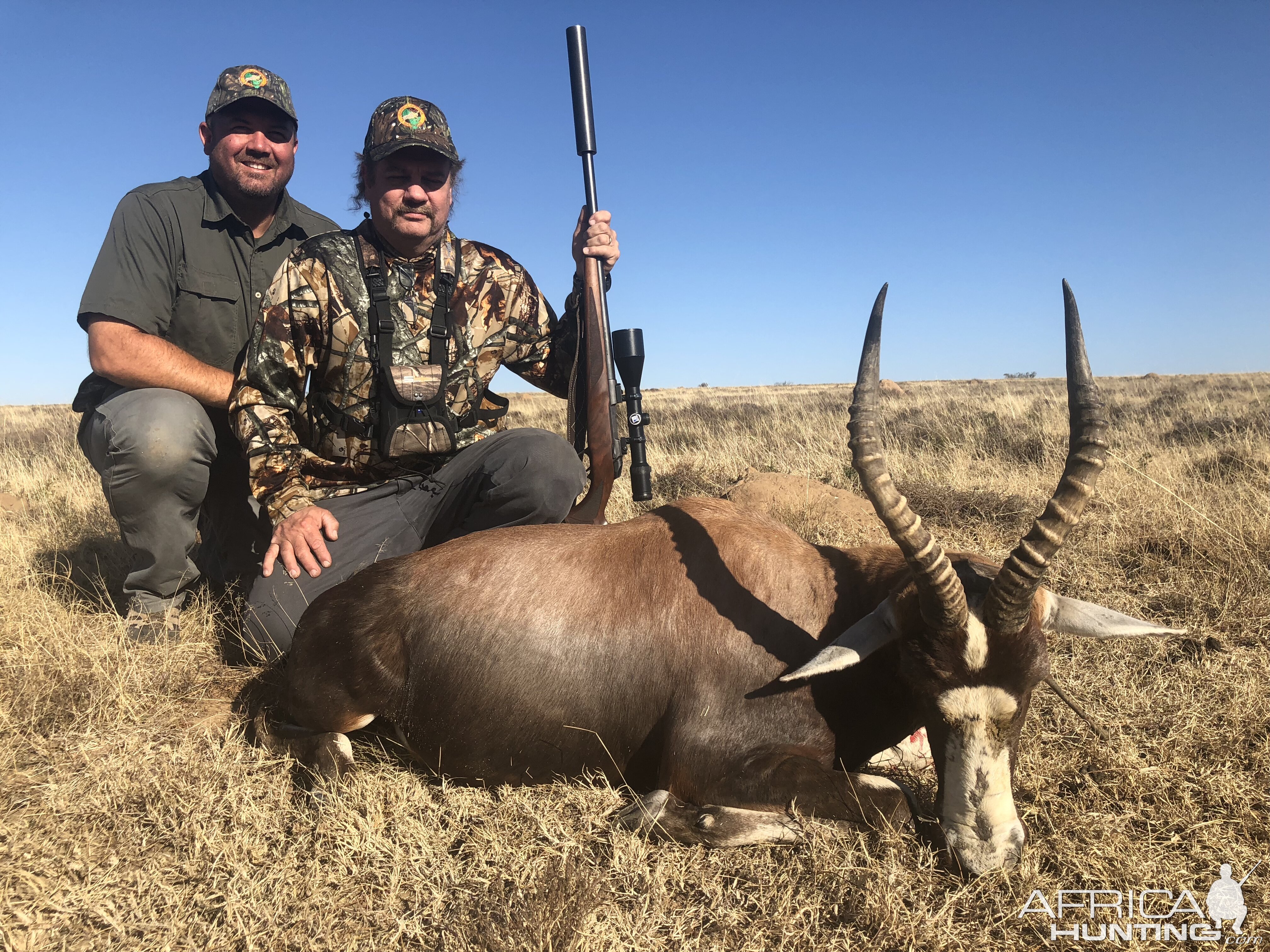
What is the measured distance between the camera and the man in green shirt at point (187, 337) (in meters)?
Result: 4.86

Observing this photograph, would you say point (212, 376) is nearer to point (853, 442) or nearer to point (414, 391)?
point (414, 391)

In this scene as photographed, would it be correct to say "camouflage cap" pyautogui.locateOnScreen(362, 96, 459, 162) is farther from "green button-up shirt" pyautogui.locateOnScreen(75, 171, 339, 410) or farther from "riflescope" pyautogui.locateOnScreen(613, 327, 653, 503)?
"riflescope" pyautogui.locateOnScreen(613, 327, 653, 503)

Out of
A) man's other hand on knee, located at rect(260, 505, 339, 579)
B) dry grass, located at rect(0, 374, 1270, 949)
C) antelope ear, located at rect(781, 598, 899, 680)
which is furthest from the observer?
man's other hand on knee, located at rect(260, 505, 339, 579)

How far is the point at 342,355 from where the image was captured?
191 inches

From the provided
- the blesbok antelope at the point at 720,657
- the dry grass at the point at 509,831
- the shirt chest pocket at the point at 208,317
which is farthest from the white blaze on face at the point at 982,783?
the shirt chest pocket at the point at 208,317

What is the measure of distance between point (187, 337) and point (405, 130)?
2139 mm

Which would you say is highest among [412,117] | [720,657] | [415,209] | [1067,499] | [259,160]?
[412,117]

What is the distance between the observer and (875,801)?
2.87m

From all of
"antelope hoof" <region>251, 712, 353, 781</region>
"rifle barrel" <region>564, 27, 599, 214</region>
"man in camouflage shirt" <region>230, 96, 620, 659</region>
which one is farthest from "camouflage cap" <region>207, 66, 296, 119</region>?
"antelope hoof" <region>251, 712, 353, 781</region>

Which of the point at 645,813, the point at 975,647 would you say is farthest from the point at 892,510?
the point at 645,813

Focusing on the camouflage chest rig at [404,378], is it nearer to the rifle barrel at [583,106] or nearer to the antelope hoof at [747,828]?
the rifle barrel at [583,106]

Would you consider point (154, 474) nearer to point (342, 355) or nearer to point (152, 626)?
point (152, 626)

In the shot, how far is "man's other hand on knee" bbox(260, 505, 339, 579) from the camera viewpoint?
14.2 ft

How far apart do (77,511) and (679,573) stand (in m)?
7.60
